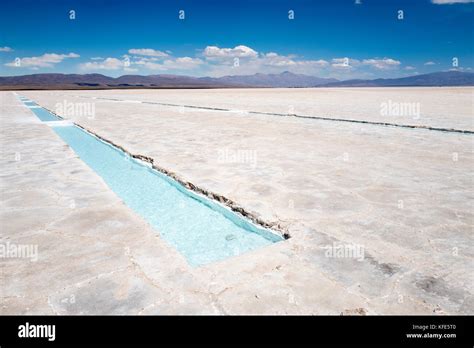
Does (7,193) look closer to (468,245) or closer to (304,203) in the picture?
(304,203)

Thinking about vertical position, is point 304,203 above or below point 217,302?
above

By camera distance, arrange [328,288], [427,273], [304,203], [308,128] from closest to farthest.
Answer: [328,288] → [427,273] → [304,203] → [308,128]

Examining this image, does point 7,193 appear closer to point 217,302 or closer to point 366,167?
point 217,302

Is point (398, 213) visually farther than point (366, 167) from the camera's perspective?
No
